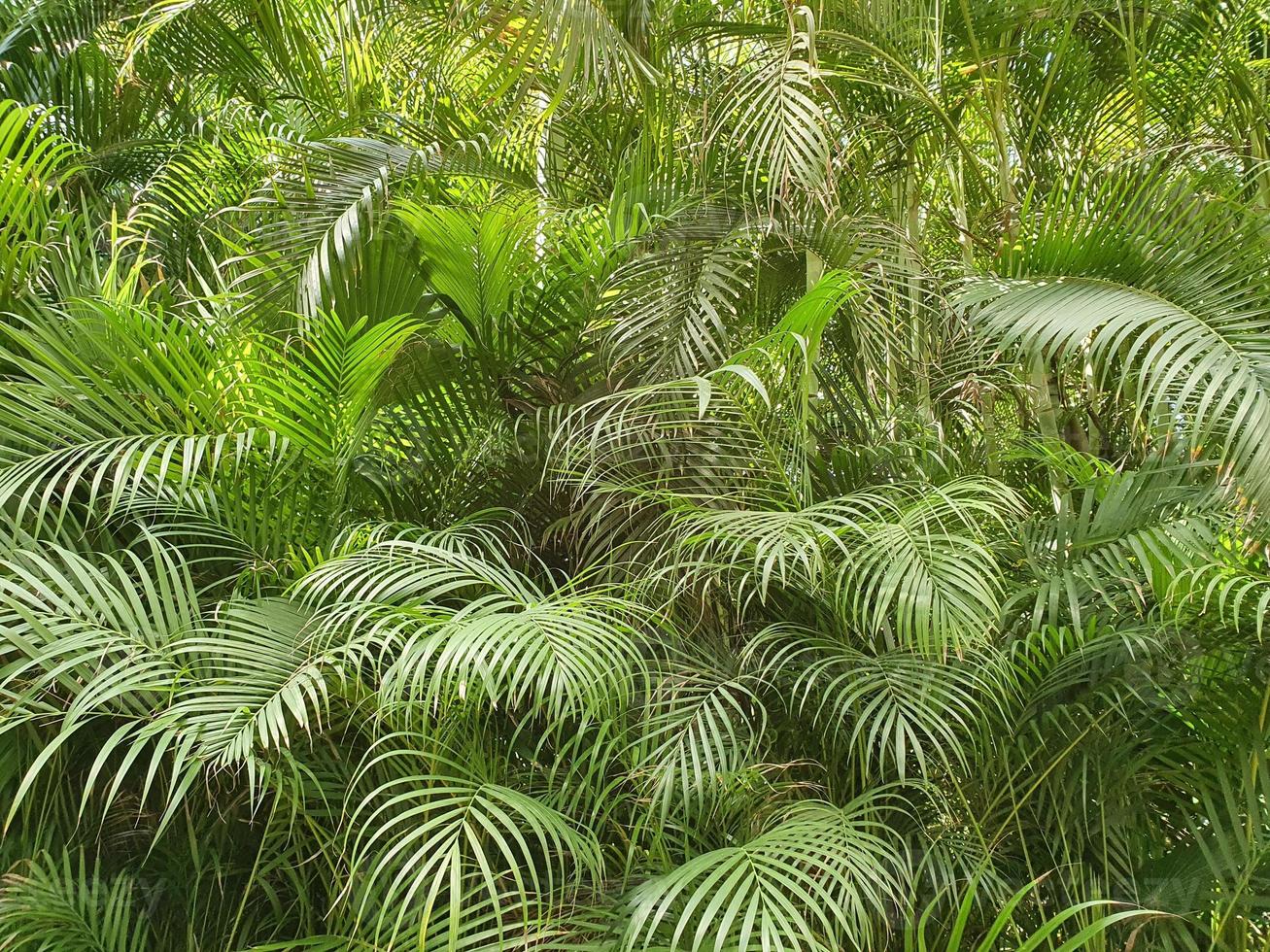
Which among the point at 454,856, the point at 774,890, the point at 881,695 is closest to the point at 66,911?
the point at 454,856

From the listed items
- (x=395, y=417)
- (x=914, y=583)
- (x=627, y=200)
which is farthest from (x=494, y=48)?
(x=914, y=583)

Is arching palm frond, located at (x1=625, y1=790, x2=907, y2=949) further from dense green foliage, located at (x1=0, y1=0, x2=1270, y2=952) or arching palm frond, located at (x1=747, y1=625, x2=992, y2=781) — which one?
arching palm frond, located at (x1=747, y1=625, x2=992, y2=781)

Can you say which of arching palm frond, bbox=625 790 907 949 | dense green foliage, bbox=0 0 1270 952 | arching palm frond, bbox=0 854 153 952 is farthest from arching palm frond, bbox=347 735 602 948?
arching palm frond, bbox=0 854 153 952

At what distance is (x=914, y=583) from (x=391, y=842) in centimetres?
87

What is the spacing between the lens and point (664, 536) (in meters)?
1.89

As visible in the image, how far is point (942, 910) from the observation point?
181 cm

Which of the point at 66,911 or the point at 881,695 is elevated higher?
the point at 881,695

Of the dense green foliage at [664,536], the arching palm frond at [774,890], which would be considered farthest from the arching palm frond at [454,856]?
the arching palm frond at [774,890]

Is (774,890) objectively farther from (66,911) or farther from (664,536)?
(66,911)

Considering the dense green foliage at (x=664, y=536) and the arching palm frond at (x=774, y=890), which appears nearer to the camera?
the arching palm frond at (x=774, y=890)

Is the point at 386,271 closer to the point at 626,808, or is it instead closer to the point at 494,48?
the point at 494,48

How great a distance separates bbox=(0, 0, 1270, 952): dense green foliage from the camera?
5.30ft

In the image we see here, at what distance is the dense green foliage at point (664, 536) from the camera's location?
1.62 metres

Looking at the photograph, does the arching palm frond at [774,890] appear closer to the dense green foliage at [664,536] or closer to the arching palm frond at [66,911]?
the dense green foliage at [664,536]
